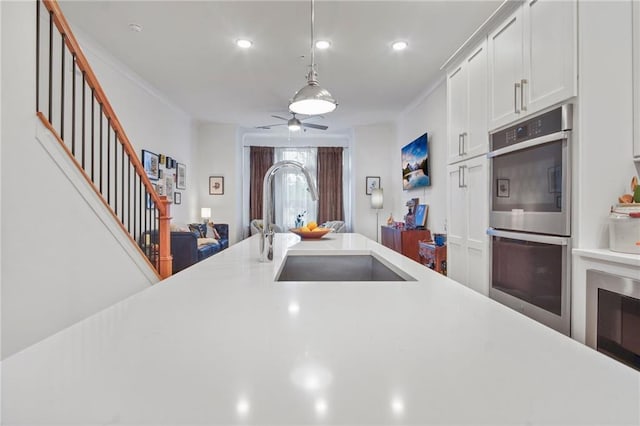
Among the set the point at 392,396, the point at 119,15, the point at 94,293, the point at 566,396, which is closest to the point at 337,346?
the point at 392,396

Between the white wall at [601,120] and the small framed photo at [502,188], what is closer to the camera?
the white wall at [601,120]

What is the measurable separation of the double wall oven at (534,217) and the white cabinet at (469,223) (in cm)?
10

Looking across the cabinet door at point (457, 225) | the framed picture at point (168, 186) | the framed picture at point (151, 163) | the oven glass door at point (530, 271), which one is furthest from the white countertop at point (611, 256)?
the framed picture at point (168, 186)

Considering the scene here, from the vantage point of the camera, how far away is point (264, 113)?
6.40 m

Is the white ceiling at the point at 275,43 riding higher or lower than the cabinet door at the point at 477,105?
higher

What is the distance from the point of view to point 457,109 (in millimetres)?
2869

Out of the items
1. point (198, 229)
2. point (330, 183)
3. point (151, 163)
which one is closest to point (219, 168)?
point (198, 229)

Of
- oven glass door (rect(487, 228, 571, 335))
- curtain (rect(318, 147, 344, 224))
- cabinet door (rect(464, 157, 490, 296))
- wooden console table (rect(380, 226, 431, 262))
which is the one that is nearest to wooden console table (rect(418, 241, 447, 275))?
wooden console table (rect(380, 226, 431, 262))

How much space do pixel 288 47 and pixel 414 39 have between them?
4.40 ft

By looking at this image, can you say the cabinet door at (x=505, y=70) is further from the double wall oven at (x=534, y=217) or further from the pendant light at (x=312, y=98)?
the pendant light at (x=312, y=98)

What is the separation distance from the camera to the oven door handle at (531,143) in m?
1.70

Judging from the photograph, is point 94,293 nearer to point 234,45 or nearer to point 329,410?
point 329,410

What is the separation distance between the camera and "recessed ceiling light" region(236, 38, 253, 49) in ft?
12.0

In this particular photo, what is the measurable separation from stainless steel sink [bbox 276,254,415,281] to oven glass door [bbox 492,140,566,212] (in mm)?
931
